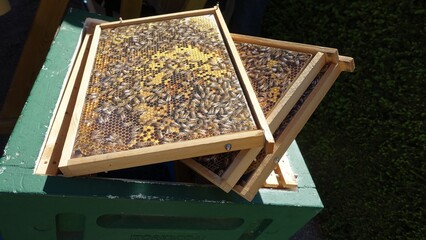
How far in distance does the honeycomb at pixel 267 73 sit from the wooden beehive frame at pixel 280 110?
24 mm

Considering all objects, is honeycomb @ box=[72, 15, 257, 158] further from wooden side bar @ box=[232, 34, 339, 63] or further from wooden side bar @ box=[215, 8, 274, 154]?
wooden side bar @ box=[232, 34, 339, 63]

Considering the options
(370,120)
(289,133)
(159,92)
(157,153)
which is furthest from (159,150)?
(370,120)

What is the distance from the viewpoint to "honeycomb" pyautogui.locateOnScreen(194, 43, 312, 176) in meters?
1.64

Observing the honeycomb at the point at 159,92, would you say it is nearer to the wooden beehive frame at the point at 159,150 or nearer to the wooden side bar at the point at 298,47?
the wooden beehive frame at the point at 159,150

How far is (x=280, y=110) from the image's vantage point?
168cm

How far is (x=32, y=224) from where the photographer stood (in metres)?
1.61

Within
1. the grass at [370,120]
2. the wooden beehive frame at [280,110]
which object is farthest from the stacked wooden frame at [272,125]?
the grass at [370,120]

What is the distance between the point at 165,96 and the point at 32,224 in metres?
0.73

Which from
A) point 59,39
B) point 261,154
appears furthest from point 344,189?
point 59,39

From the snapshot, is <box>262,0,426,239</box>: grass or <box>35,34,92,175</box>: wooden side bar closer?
<box>35,34,92,175</box>: wooden side bar

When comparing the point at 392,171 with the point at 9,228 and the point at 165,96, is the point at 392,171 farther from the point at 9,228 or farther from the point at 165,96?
the point at 9,228

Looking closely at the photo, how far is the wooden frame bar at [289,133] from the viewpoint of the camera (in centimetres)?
162

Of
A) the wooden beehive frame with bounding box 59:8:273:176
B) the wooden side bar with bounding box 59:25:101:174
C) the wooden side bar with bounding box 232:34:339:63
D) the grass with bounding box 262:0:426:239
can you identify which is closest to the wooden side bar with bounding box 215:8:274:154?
the wooden beehive frame with bounding box 59:8:273:176

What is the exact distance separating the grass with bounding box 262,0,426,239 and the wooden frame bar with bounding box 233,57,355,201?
1257 mm
